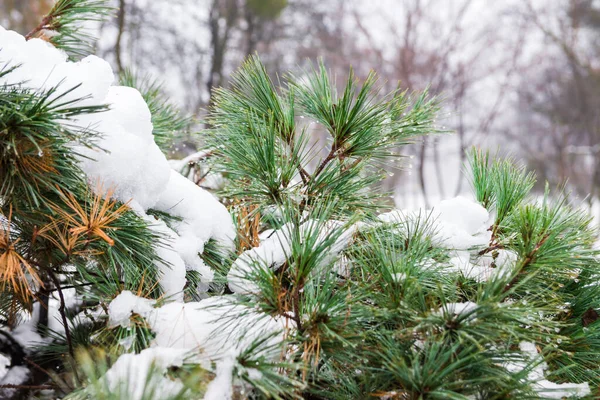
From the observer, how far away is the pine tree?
0.65 m

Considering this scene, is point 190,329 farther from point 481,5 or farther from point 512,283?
point 481,5

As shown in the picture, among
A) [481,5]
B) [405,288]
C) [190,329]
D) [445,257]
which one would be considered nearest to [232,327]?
[190,329]

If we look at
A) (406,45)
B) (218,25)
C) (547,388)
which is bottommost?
(547,388)

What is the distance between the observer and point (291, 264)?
733 millimetres

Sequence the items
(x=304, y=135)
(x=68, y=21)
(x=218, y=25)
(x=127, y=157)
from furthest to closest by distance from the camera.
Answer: (x=218, y=25) < (x=68, y=21) < (x=304, y=135) < (x=127, y=157)

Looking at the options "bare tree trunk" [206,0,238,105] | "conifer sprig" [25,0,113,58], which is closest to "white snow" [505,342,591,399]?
"conifer sprig" [25,0,113,58]

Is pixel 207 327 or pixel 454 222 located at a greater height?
pixel 454 222

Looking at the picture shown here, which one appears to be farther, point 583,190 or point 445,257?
point 583,190

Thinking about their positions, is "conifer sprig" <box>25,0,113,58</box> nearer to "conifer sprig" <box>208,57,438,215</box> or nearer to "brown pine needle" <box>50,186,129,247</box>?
"conifer sprig" <box>208,57,438,215</box>

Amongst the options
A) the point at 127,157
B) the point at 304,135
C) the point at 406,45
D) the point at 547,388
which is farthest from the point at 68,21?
the point at 406,45

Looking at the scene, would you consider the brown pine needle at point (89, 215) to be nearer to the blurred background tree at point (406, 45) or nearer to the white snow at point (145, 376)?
the white snow at point (145, 376)

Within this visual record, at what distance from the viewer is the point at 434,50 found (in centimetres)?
602

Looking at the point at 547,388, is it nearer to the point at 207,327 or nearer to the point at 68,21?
the point at 207,327

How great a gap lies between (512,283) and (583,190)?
1236cm
